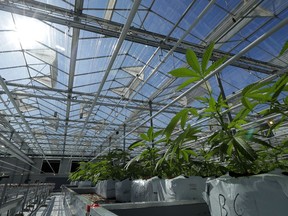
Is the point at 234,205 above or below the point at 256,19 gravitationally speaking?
below

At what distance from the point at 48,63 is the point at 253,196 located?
5319mm

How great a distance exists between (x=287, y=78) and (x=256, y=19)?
13.2 ft

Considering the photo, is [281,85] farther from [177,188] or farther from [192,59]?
[177,188]

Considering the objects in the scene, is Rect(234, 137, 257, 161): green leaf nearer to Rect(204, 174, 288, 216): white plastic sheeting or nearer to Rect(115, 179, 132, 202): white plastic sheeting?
Rect(204, 174, 288, 216): white plastic sheeting

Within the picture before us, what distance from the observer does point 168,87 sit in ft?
18.0

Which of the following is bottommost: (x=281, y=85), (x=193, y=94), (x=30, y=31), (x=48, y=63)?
(x=281, y=85)

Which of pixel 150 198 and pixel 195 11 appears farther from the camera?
pixel 195 11

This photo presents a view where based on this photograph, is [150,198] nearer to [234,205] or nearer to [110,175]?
[234,205]

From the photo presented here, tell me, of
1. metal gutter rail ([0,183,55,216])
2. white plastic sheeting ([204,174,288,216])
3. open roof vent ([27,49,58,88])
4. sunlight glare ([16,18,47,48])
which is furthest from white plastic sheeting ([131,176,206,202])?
open roof vent ([27,49,58,88])

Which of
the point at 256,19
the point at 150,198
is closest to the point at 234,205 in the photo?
the point at 150,198

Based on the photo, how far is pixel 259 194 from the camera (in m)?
0.55

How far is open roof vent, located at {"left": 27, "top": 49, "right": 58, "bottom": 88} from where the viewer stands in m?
4.48

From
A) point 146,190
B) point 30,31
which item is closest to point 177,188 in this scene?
point 146,190

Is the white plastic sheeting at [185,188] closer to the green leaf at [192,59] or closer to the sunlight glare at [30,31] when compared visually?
the green leaf at [192,59]
